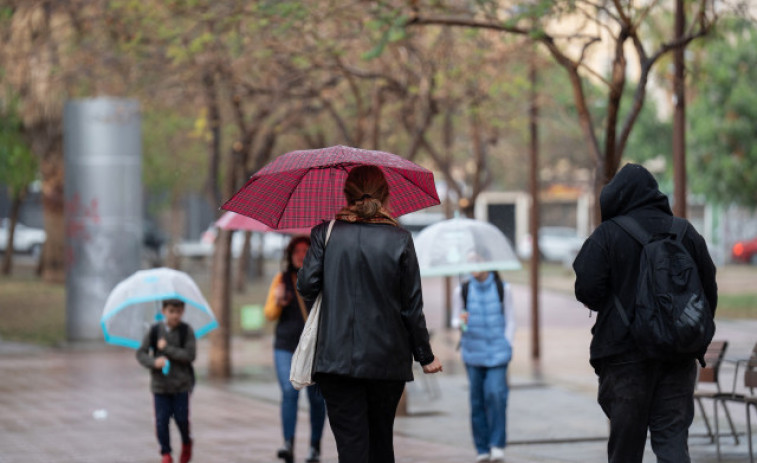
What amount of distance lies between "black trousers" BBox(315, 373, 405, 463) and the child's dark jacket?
3096 mm

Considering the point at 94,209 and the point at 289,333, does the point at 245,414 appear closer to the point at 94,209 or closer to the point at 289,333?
the point at 289,333

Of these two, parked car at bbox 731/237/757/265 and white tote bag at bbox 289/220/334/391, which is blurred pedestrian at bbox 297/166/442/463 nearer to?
white tote bag at bbox 289/220/334/391

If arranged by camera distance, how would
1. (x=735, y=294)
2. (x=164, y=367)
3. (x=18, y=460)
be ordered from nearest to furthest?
(x=164, y=367), (x=18, y=460), (x=735, y=294)

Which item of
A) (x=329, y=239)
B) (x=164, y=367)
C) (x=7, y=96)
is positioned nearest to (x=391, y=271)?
(x=329, y=239)

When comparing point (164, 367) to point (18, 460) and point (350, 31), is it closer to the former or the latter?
point (18, 460)

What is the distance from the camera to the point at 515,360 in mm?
18406

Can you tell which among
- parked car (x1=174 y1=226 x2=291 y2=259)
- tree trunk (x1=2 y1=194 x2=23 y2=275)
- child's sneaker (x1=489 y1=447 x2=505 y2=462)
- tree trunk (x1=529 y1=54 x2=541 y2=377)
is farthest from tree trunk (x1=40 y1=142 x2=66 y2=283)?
child's sneaker (x1=489 y1=447 x2=505 y2=462)

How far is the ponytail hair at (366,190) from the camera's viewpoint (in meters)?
5.83

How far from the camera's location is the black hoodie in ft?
19.6

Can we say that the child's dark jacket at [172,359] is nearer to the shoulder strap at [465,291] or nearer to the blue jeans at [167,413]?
the blue jeans at [167,413]

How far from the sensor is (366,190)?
5906 millimetres

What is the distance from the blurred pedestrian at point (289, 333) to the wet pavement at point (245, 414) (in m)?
0.40

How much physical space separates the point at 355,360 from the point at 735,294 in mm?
28371

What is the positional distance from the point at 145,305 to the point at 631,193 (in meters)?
4.31
